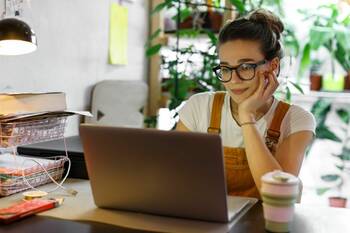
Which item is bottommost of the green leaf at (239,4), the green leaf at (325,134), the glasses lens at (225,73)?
the green leaf at (325,134)

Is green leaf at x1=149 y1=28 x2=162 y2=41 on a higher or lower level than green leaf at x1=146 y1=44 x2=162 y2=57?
higher

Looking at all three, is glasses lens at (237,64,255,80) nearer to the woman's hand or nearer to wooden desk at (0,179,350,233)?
the woman's hand

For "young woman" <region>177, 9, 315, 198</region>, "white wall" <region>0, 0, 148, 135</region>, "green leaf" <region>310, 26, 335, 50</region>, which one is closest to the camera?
"young woman" <region>177, 9, 315, 198</region>

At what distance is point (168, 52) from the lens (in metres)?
2.44

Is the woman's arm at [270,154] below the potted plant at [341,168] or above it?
above

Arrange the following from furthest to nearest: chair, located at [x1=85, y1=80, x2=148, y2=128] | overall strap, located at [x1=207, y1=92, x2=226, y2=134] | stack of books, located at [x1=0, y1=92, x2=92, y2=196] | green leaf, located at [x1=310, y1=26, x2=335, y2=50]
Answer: green leaf, located at [x1=310, y1=26, x2=335, y2=50] → chair, located at [x1=85, y1=80, x2=148, y2=128] → overall strap, located at [x1=207, y1=92, x2=226, y2=134] → stack of books, located at [x1=0, y1=92, x2=92, y2=196]

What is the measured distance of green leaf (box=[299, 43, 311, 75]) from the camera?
2.59 m

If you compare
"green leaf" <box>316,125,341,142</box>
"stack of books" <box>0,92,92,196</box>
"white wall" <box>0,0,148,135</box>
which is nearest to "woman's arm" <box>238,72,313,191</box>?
"stack of books" <box>0,92,92,196</box>

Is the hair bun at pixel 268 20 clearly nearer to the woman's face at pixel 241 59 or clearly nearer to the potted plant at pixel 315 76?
the woman's face at pixel 241 59

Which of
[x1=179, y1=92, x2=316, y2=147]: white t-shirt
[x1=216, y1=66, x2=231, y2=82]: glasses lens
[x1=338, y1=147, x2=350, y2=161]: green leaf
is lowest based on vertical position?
[x1=338, y1=147, x2=350, y2=161]: green leaf

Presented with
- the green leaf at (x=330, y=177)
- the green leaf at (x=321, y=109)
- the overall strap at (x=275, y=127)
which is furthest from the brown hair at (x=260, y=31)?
the green leaf at (x=330, y=177)

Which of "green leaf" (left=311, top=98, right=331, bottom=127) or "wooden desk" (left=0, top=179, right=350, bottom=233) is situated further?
"green leaf" (left=311, top=98, right=331, bottom=127)

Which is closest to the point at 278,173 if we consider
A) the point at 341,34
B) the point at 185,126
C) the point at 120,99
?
the point at 185,126

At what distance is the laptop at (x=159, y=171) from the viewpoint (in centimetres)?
91
